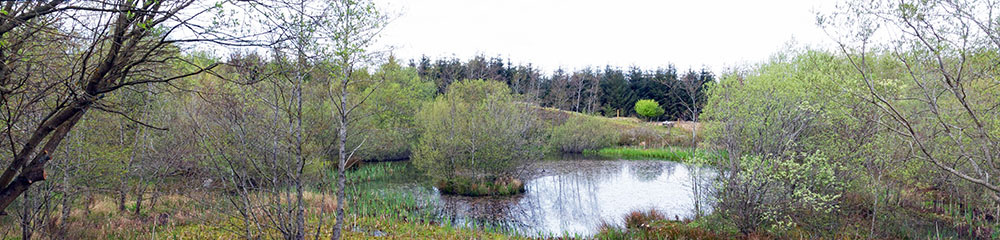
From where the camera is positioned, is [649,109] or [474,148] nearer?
[474,148]

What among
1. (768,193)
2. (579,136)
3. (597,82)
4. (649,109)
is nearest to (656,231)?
(768,193)

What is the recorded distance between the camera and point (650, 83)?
48.1 m

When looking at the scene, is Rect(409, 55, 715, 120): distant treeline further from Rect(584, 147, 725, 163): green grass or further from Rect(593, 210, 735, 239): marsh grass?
Rect(593, 210, 735, 239): marsh grass

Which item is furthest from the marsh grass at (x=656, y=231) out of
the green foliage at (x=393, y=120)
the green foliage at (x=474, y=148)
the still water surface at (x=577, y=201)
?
the green foliage at (x=393, y=120)

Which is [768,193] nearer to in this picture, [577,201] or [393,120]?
[577,201]

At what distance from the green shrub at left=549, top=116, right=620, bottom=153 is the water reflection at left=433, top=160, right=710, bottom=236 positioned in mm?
9255

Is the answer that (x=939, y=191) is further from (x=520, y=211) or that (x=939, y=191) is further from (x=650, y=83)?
(x=650, y=83)

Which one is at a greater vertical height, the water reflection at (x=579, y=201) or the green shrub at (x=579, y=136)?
the green shrub at (x=579, y=136)

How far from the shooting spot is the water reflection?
11.3 meters

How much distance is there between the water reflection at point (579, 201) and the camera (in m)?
11.3

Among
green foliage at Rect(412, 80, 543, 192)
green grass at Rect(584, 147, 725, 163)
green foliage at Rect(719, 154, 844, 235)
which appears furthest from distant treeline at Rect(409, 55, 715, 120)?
green foliage at Rect(719, 154, 844, 235)

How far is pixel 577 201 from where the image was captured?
1444 cm

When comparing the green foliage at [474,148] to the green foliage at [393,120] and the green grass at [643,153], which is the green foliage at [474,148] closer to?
the green foliage at [393,120]

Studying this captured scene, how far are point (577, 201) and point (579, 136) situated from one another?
16745 mm
